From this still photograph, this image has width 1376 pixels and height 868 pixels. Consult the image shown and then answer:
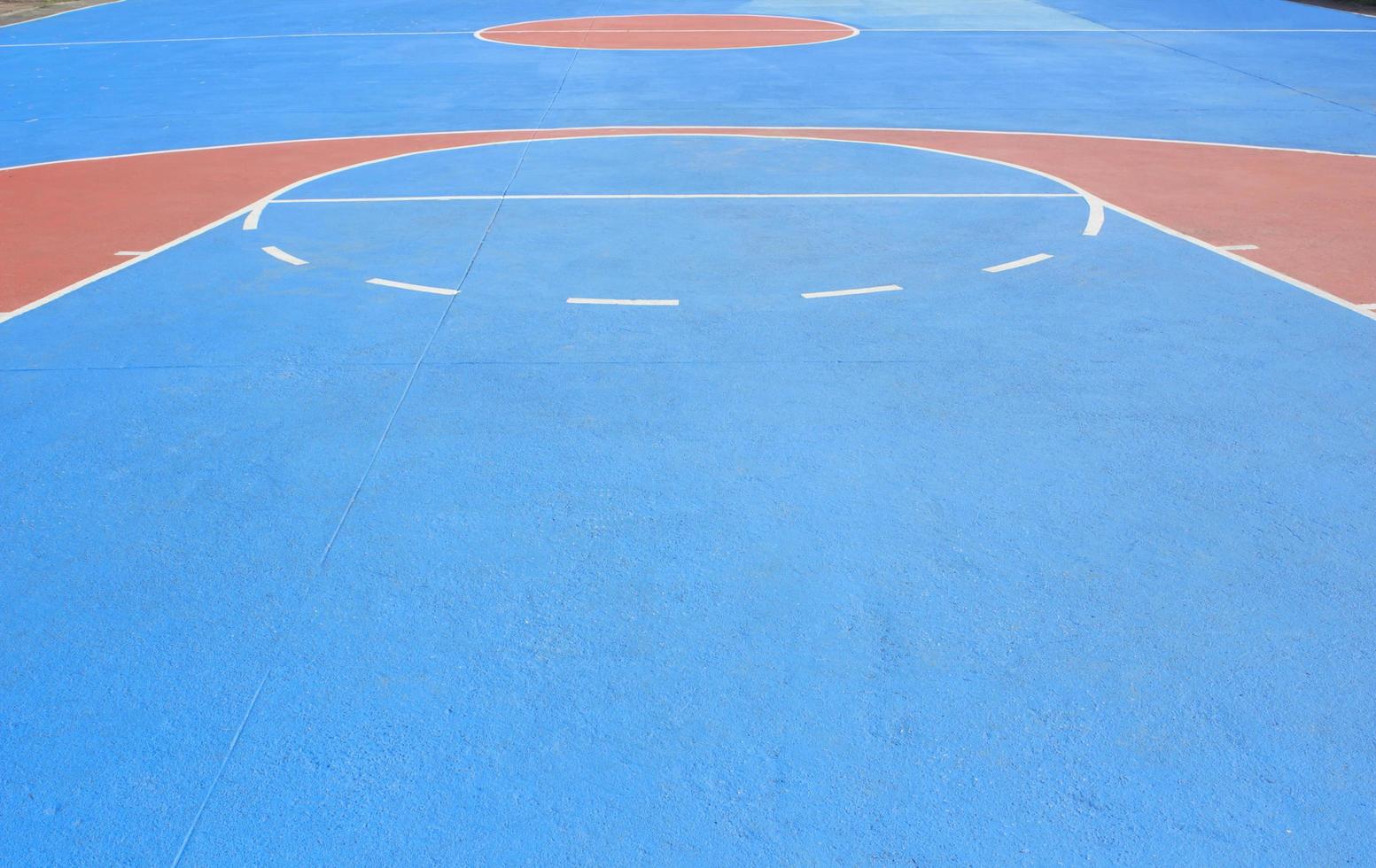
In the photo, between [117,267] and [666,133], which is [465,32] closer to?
[666,133]

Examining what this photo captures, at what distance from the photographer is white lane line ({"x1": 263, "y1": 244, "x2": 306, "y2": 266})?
784 centimetres

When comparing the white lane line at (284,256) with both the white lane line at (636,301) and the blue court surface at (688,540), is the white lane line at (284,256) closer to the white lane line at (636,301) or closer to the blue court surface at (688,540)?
the blue court surface at (688,540)

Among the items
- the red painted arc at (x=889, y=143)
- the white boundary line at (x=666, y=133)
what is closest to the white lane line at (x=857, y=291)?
the red painted arc at (x=889, y=143)

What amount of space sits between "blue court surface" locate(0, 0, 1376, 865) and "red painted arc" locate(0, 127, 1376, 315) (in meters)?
0.49

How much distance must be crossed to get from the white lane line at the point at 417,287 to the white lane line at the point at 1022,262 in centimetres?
350

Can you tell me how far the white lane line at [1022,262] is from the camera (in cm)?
755

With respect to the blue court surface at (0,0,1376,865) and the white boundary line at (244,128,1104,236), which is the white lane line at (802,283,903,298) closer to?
the blue court surface at (0,0,1376,865)

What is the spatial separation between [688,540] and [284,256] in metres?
4.74

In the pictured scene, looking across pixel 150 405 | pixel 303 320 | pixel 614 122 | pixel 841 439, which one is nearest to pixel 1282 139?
pixel 614 122

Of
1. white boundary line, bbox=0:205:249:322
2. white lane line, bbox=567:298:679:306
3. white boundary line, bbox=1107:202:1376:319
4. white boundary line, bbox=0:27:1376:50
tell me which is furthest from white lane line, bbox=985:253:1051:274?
white boundary line, bbox=0:27:1376:50

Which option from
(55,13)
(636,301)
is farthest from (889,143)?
(55,13)

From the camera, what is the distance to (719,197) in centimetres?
930

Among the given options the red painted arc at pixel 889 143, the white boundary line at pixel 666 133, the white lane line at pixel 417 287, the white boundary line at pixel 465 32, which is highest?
the white boundary line at pixel 465 32

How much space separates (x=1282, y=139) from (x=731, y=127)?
5.46m
